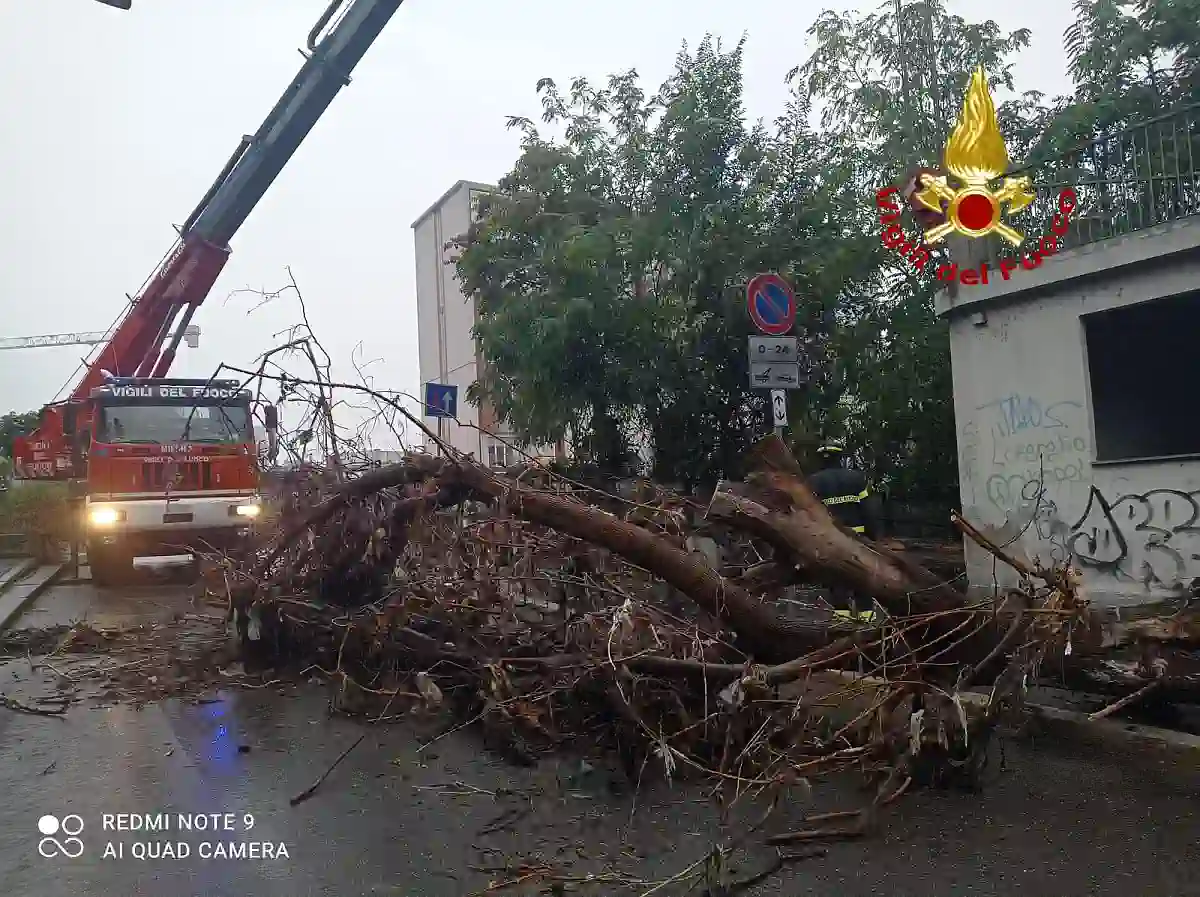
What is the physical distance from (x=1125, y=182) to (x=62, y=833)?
857 centimetres

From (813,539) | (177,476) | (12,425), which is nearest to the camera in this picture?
(813,539)

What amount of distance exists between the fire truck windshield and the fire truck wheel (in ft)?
4.29

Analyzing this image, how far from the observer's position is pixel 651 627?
15.2 ft

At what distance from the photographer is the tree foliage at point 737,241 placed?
11.3 m

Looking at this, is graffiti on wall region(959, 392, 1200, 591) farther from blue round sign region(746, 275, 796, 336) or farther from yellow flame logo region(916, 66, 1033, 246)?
blue round sign region(746, 275, 796, 336)

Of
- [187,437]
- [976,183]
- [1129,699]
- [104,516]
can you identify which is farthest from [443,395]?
[1129,699]

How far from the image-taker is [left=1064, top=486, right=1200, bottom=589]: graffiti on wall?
7.35 meters

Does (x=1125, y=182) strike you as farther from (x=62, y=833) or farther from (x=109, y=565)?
(x=109, y=565)

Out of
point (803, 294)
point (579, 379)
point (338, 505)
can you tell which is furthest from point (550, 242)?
point (338, 505)

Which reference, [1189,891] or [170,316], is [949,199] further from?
[170,316]

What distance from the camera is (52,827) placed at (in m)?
3.92

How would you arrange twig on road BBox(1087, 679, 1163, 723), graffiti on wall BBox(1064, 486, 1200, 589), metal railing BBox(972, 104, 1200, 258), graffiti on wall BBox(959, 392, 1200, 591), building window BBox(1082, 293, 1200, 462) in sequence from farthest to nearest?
building window BBox(1082, 293, 1200, 462)
metal railing BBox(972, 104, 1200, 258)
graffiti on wall BBox(959, 392, 1200, 591)
graffiti on wall BBox(1064, 486, 1200, 589)
twig on road BBox(1087, 679, 1163, 723)

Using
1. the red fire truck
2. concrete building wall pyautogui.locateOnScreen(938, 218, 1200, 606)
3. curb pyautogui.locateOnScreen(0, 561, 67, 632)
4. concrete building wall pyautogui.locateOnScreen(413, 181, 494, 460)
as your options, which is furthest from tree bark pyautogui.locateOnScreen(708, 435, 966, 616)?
concrete building wall pyautogui.locateOnScreen(413, 181, 494, 460)

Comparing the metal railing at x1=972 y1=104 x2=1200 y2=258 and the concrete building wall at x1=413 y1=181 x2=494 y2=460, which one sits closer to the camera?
the metal railing at x1=972 y1=104 x2=1200 y2=258
